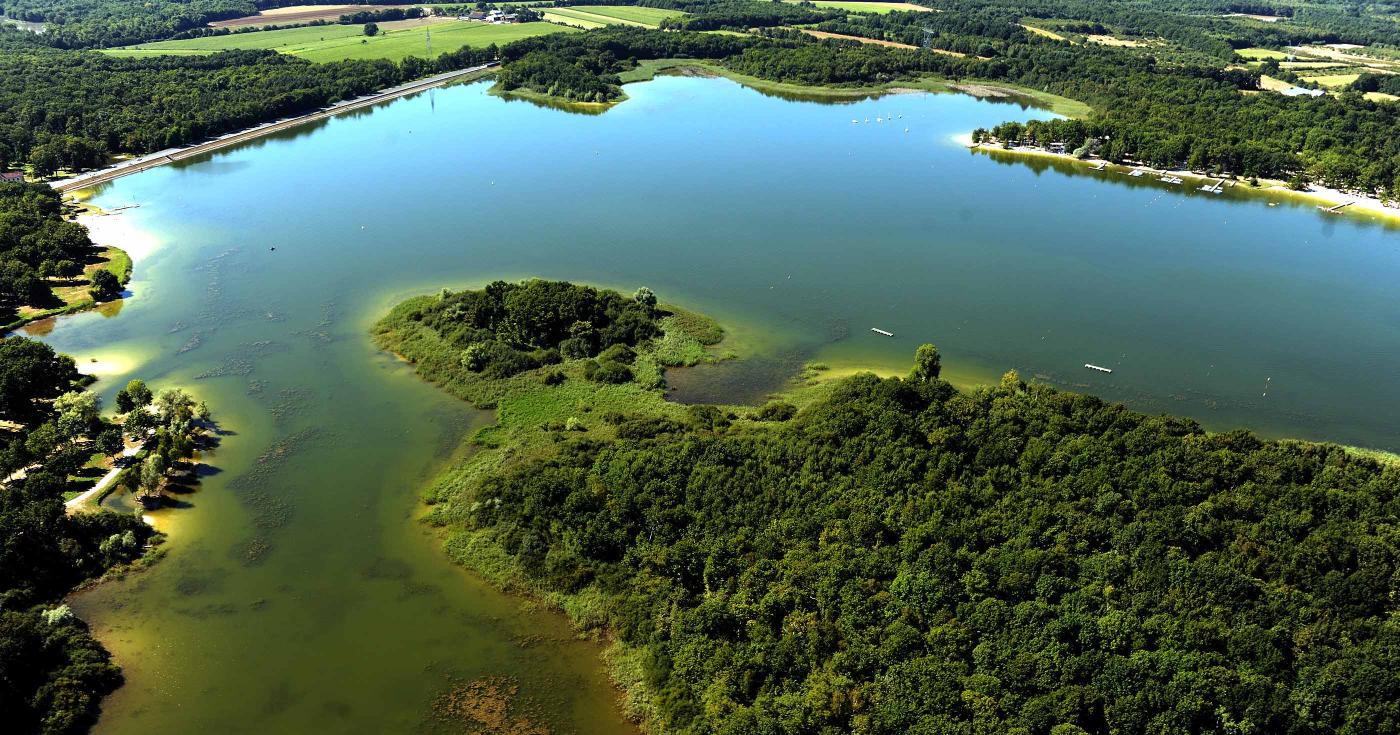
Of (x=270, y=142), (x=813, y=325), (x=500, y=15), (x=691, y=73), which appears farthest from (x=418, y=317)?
(x=500, y=15)

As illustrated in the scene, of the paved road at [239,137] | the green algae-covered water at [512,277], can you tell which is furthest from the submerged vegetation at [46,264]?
the paved road at [239,137]

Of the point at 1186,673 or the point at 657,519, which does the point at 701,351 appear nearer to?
the point at 657,519

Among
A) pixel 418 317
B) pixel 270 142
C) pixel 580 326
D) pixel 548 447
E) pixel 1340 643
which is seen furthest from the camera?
pixel 270 142

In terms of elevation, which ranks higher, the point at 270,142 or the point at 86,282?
the point at 270,142

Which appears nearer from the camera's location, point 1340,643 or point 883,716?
point 883,716

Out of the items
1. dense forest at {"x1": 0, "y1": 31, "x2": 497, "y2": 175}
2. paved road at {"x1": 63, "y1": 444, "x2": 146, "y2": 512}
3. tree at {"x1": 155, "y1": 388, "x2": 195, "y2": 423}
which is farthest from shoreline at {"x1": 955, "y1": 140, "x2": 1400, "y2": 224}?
paved road at {"x1": 63, "y1": 444, "x2": 146, "y2": 512}

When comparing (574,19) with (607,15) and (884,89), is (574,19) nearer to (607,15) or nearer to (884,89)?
(607,15)

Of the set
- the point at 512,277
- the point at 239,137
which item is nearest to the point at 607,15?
the point at 239,137
